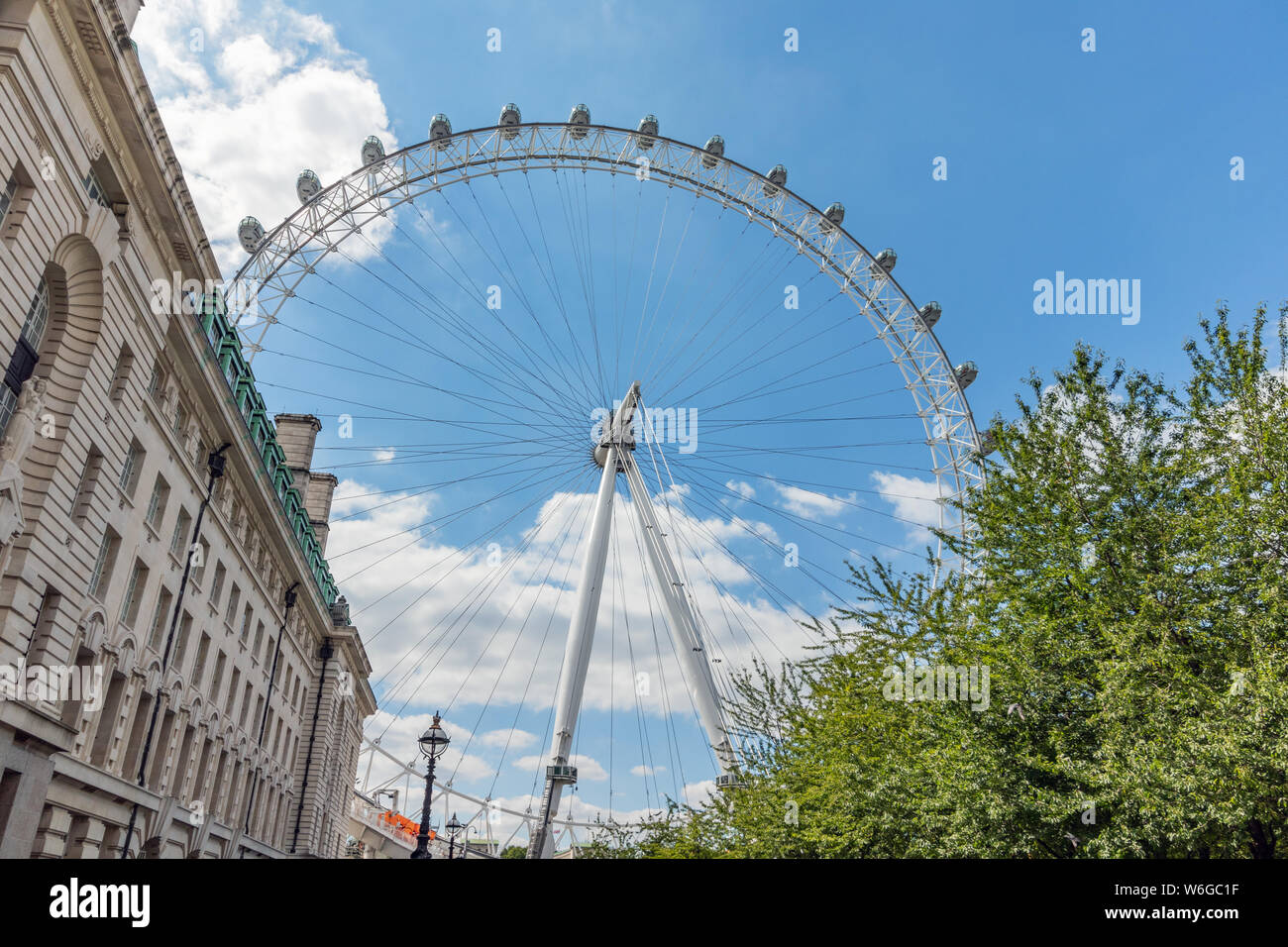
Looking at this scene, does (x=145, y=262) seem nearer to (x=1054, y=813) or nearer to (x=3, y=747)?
(x=3, y=747)

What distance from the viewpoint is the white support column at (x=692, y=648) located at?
50219 mm

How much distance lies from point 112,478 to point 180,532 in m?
8.54

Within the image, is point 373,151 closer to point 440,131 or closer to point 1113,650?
point 440,131

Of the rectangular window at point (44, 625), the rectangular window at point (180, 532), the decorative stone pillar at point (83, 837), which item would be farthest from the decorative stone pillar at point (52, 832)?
the rectangular window at point (180, 532)

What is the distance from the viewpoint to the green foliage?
19047 mm

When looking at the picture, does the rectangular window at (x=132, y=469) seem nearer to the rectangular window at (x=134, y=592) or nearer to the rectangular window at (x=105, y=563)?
the rectangular window at (x=105, y=563)

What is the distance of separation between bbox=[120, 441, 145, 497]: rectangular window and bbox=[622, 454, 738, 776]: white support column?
28341 mm

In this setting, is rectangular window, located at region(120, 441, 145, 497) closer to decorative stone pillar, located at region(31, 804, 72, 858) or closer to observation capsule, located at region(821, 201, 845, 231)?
decorative stone pillar, located at region(31, 804, 72, 858)

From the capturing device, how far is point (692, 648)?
169 ft

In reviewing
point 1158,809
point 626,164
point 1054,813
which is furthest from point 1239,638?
point 626,164

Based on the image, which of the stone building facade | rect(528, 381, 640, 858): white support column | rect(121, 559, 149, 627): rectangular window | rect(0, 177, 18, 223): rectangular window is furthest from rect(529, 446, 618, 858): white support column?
rect(0, 177, 18, 223): rectangular window

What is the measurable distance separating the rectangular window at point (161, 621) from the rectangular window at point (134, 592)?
4.77 ft

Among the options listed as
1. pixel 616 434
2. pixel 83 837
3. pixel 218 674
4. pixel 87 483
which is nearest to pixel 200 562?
pixel 218 674

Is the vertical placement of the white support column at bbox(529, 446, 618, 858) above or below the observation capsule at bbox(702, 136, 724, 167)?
below
